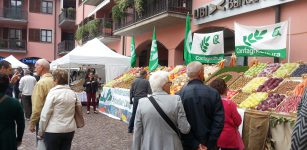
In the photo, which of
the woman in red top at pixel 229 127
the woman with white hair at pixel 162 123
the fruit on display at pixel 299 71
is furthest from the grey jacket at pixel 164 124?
the fruit on display at pixel 299 71

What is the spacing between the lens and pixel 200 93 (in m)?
4.36

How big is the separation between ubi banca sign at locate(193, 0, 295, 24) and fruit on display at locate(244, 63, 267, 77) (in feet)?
7.21

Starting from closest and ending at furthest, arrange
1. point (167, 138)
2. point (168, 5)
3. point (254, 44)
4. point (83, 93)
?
point (167, 138) → point (254, 44) → point (168, 5) → point (83, 93)

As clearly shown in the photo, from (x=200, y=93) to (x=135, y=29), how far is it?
1514cm

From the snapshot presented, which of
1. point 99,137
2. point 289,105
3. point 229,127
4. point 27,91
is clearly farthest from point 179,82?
point 229,127

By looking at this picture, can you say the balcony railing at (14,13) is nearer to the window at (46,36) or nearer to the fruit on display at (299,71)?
the window at (46,36)

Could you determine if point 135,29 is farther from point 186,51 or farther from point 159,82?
point 159,82

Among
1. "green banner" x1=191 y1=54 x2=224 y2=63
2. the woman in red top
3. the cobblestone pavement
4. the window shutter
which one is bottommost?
the cobblestone pavement

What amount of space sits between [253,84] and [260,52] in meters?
1.52

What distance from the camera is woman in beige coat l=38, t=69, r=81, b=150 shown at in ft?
16.0

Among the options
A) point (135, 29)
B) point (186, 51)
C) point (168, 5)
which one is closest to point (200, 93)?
point (186, 51)

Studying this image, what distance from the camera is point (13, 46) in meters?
37.5

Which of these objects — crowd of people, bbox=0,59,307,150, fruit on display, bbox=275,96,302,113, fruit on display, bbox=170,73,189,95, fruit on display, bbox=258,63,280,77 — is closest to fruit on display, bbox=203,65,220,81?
fruit on display, bbox=170,73,189,95

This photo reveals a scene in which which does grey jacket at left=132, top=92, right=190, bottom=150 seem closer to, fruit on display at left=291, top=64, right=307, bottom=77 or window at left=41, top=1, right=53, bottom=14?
fruit on display at left=291, top=64, right=307, bottom=77
